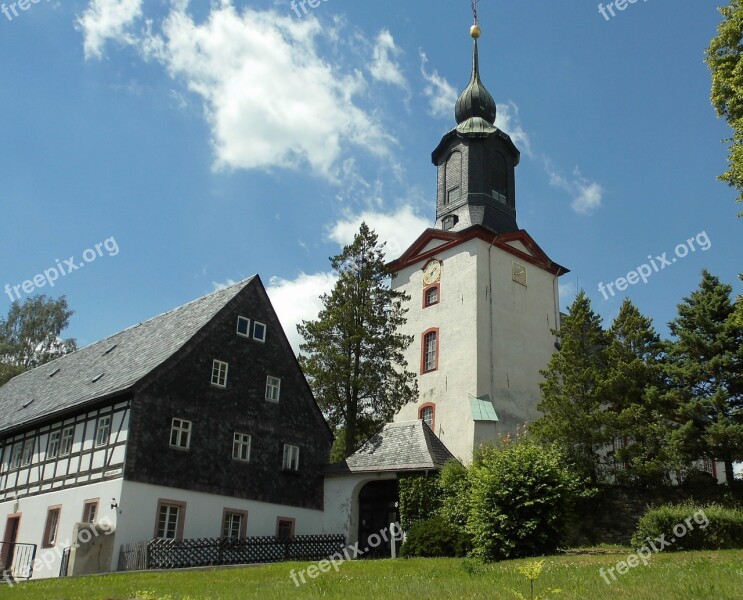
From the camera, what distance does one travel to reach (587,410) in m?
29.9

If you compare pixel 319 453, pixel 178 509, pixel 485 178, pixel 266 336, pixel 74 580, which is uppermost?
pixel 485 178

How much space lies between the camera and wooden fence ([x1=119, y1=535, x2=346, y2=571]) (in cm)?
2434

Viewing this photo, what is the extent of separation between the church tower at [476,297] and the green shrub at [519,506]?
37.0 feet

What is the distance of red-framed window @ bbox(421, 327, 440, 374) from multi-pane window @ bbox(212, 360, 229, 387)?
12073 mm

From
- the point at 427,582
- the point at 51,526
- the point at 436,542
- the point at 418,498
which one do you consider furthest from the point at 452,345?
the point at 427,582

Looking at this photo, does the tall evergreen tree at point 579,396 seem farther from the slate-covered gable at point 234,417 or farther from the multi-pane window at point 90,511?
the multi-pane window at point 90,511

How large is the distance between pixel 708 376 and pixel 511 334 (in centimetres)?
1162

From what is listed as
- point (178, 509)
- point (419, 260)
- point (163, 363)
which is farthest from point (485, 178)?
point (178, 509)

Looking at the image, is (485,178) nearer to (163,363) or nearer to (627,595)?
(163,363)

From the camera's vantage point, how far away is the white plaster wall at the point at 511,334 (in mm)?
36938

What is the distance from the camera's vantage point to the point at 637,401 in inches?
1179

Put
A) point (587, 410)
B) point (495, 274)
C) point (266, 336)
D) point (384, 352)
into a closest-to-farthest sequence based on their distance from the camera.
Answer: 1. point (587, 410)
2. point (266, 336)
3. point (384, 352)
4. point (495, 274)

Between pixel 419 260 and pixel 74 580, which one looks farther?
pixel 419 260

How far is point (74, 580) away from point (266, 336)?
1350cm
